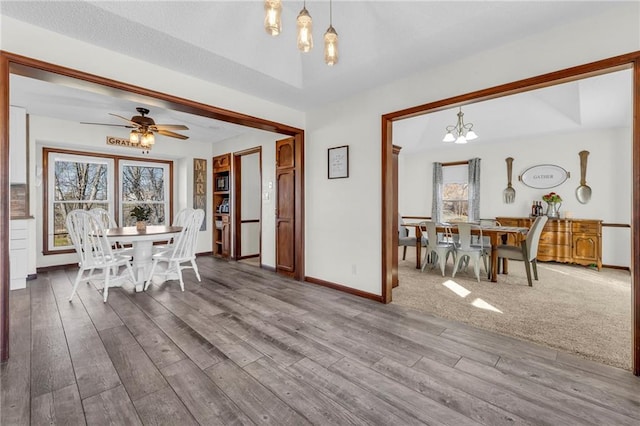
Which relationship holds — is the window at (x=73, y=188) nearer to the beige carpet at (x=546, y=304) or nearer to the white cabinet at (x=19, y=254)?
the white cabinet at (x=19, y=254)

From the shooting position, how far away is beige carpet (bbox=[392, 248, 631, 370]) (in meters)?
2.38

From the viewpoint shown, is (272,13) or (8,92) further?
(8,92)

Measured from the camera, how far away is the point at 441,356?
2.13m

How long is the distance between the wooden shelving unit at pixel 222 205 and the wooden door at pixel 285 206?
176 centimetres

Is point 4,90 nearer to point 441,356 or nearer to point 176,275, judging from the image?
point 176,275

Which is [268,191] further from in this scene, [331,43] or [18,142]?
[331,43]

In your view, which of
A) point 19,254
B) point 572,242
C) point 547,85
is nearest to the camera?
point 547,85

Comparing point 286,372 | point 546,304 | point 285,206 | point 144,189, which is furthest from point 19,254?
point 546,304

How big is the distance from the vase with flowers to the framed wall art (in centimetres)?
454

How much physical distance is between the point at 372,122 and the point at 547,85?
1646 mm

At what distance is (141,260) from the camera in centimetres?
388

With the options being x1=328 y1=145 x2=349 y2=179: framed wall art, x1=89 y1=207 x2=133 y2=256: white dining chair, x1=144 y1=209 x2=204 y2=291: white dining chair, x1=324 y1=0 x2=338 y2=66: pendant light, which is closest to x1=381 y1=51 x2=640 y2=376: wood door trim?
x1=328 y1=145 x2=349 y2=179: framed wall art

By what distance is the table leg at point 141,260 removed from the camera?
3.80 meters

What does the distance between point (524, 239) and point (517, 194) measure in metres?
2.37
